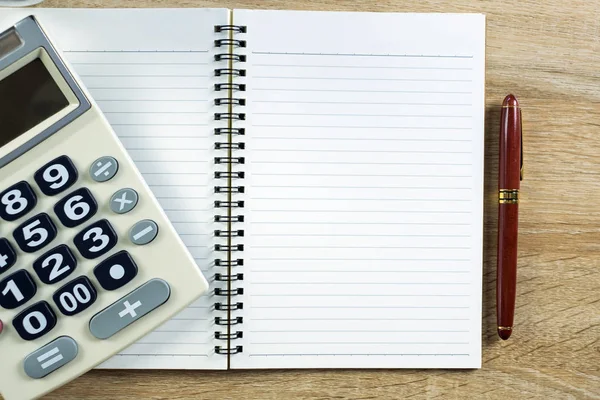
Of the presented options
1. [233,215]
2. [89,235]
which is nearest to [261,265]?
[233,215]

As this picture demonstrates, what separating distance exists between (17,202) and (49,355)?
0.40ft

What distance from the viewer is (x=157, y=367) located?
531 millimetres

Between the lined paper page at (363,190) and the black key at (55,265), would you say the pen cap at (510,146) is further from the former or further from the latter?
the black key at (55,265)

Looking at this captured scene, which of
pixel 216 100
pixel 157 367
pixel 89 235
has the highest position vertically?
pixel 216 100

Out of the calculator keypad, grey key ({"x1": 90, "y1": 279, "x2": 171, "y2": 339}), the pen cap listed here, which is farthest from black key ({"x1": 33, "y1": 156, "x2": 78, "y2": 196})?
the pen cap

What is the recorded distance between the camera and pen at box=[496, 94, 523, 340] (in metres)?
0.53

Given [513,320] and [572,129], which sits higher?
[572,129]

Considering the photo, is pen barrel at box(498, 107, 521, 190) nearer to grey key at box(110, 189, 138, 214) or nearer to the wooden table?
the wooden table

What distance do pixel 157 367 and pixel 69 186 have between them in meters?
0.18

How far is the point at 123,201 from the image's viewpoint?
467 mm

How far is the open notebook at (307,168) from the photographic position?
53cm

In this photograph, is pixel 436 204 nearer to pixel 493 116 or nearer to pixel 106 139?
pixel 493 116

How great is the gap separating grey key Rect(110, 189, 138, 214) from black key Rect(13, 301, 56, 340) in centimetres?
9

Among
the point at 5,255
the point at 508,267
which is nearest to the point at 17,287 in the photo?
the point at 5,255
